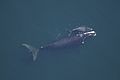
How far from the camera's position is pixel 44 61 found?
18.6 meters

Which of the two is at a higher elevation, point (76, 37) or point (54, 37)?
point (54, 37)

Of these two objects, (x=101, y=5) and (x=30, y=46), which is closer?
(x=30, y=46)

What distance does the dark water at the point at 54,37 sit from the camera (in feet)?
60.9

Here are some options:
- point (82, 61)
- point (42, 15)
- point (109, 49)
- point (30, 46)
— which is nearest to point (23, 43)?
point (30, 46)

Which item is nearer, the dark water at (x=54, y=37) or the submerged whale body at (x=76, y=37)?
the dark water at (x=54, y=37)

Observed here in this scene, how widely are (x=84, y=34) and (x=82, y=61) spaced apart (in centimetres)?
143

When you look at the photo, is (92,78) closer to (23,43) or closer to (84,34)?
(84,34)

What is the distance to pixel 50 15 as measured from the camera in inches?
768

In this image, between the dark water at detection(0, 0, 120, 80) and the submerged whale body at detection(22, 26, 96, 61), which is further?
the submerged whale body at detection(22, 26, 96, 61)

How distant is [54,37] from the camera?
19.0 meters

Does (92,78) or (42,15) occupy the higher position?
(42,15)

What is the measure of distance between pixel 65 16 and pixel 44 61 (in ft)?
9.15

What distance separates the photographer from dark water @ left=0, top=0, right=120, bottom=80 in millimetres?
18562

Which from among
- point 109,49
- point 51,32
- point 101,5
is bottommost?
point 109,49
